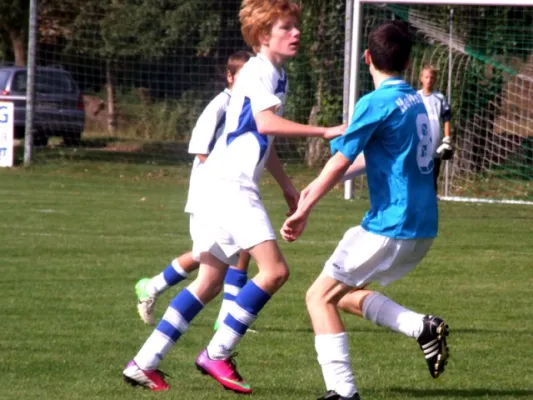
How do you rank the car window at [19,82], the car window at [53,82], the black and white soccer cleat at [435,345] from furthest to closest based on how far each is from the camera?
the car window at [19,82] < the car window at [53,82] < the black and white soccer cleat at [435,345]

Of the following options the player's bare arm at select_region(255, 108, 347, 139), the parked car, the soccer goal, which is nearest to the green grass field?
the player's bare arm at select_region(255, 108, 347, 139)

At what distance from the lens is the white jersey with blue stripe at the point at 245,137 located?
583cm

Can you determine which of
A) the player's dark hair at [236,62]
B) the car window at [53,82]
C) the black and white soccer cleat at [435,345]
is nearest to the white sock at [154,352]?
the black and white soccer cleat at [435,345]

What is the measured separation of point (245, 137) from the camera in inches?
233

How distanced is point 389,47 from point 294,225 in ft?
2.90

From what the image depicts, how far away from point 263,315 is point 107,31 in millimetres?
17320

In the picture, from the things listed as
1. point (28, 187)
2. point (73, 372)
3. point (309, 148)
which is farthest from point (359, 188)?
point (73, 372)

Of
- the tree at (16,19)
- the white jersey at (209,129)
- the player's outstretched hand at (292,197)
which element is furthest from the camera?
the tree at (16,19)

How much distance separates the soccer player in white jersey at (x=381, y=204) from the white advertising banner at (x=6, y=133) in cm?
1603

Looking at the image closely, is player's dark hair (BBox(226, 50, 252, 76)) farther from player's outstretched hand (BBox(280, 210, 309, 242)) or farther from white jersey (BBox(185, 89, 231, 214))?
player's outstretched hand (BBox(280, 210, 309, 242))

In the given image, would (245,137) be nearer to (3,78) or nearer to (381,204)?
(381,204)

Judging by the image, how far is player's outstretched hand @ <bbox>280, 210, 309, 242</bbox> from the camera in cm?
537

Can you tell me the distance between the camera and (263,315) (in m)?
8.38

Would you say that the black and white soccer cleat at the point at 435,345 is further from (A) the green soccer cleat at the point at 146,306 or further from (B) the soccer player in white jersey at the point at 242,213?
(A) the green soccer cleat at the point at 146,306
